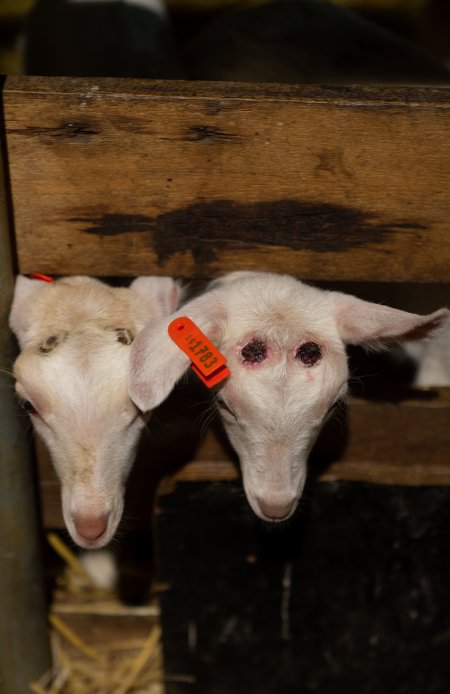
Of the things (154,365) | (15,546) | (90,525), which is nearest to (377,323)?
(154,365)

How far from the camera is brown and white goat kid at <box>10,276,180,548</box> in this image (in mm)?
2197

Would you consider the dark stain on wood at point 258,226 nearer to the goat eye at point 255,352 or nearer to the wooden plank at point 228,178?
the wooden plank at point 228,178

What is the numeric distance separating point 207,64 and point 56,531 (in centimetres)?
258

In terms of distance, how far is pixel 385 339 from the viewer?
91.5 inches

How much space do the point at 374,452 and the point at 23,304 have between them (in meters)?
1.17

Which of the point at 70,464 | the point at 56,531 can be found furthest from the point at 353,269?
the point at 56,531

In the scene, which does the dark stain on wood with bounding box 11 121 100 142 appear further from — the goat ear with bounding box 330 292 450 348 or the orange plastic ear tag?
the goat ear with bounding box 330 292 450 348

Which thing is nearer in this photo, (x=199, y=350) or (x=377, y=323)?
(x=199, y=350)

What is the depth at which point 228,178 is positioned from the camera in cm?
226

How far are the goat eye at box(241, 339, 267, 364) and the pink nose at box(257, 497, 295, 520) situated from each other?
1.20ft

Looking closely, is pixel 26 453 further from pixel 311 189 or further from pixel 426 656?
pixel 426 656

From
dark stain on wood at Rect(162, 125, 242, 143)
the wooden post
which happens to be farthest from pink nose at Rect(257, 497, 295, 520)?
dark stain on wood at Rect(162, 125, 242, 143)

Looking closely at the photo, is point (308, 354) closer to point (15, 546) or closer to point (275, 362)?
point (275, 362)

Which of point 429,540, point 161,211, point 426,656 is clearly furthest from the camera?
point 426,656
